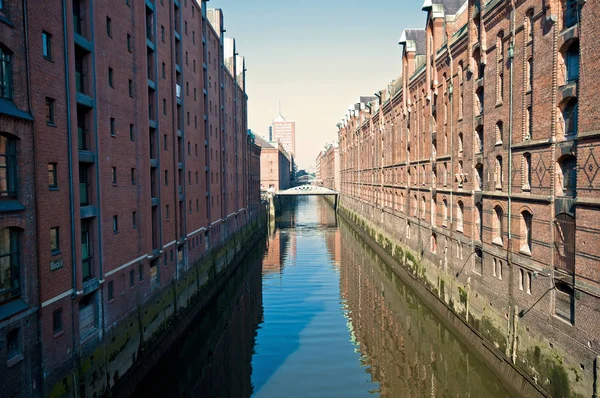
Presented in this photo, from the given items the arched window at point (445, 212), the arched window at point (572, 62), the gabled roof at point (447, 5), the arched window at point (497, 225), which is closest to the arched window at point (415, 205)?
the arched window at point (445, 212)

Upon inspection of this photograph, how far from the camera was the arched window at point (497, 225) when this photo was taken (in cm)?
1789

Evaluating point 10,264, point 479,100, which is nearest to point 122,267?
point 10,264

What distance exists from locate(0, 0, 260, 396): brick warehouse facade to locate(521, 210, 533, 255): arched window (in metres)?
14.0

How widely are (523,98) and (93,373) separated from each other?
1623cm

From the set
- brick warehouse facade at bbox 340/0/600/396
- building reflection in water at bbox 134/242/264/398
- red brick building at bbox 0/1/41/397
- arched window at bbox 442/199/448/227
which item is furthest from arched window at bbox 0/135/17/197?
arched window at bbox 442/199/448/227

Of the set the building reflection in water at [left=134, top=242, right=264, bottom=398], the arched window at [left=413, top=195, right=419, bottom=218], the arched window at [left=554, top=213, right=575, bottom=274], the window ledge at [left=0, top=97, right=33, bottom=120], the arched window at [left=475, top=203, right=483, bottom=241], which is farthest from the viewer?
the arched window at [left=413, top=195, right=419, bottom=218]

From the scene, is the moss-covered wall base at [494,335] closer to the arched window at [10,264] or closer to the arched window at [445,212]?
the arched window at [445,212]

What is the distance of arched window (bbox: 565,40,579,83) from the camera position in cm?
1298

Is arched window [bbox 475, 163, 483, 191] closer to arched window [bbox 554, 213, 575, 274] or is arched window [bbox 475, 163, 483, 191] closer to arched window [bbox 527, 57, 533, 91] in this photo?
arched window [bbox 527, 57, 533, 91]

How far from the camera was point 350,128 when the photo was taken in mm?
75562

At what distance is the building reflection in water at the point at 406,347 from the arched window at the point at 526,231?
4673mm

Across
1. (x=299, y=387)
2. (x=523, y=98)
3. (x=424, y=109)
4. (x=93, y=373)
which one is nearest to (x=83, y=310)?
(x=93, y=373)

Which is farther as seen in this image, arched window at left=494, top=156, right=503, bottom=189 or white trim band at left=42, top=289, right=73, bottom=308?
arched window at left=494, top=156, right=503, bottom=189

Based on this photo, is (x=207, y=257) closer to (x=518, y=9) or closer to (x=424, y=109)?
(x=424, y=109)
